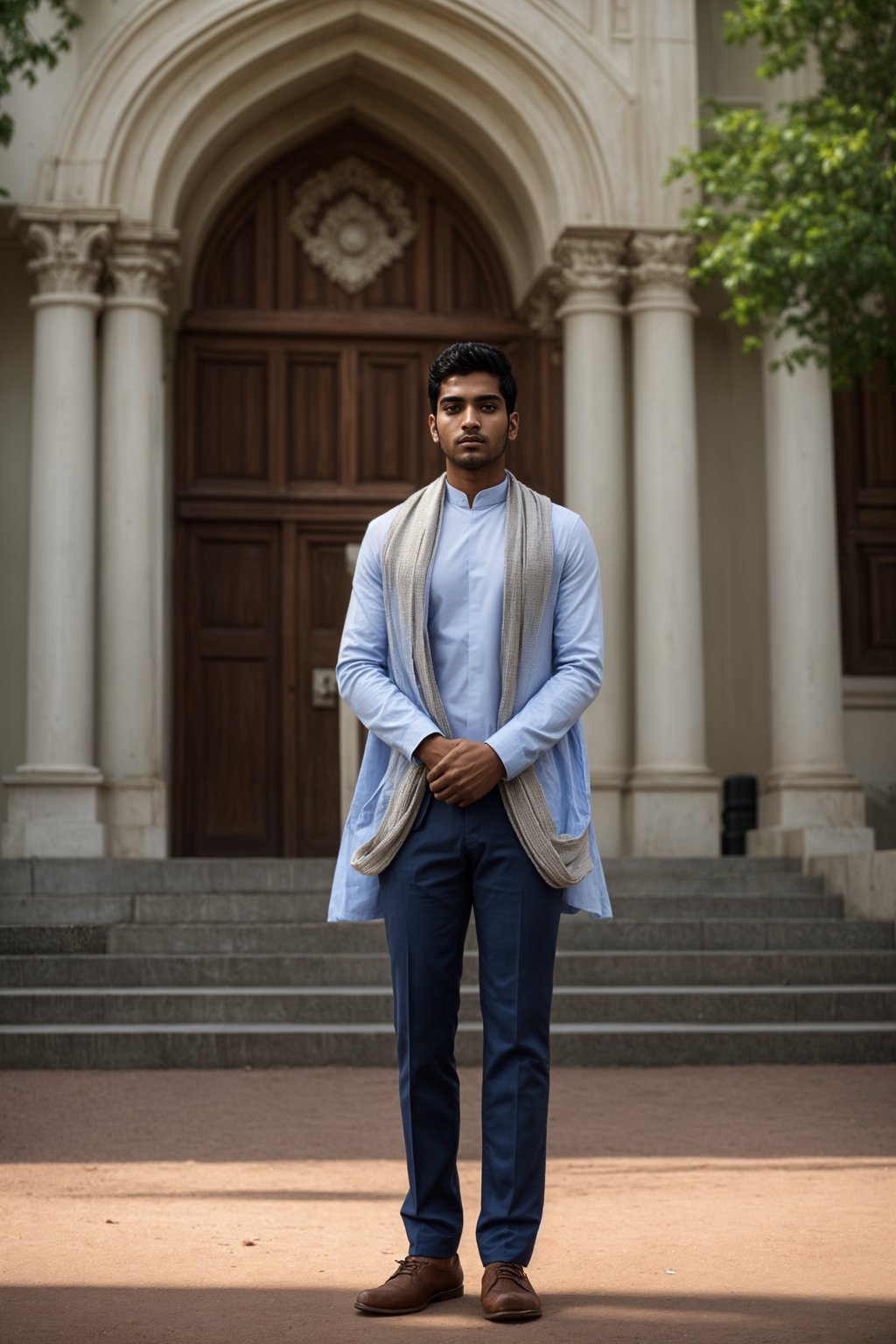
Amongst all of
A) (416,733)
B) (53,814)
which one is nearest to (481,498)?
(416,733)

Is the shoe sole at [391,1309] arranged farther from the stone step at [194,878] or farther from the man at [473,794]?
the stone step at [194,878]

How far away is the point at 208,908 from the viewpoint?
31.9ft

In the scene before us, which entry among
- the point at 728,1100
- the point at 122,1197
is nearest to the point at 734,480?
the point at 728,1100

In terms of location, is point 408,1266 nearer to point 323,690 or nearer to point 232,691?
→ point 323,690

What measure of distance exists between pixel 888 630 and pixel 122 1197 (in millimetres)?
10085

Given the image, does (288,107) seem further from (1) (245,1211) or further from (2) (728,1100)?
(1) (245,1211)

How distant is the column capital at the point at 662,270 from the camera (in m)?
12.7

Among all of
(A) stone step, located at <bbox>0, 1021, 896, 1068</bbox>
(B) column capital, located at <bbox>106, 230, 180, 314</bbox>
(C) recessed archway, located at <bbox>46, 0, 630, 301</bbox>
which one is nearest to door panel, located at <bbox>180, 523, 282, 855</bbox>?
(B) column capital, located at <bbox>106, 230, 180, 314</bbox>

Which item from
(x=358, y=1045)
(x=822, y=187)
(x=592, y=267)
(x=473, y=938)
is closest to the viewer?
(x=358, y=1045)

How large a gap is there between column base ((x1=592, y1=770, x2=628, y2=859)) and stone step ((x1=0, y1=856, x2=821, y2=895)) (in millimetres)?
1642

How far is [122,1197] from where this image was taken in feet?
17.0

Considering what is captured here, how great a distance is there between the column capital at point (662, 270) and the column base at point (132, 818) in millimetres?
4972

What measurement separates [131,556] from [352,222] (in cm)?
372

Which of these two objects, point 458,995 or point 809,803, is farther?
point 809,803
